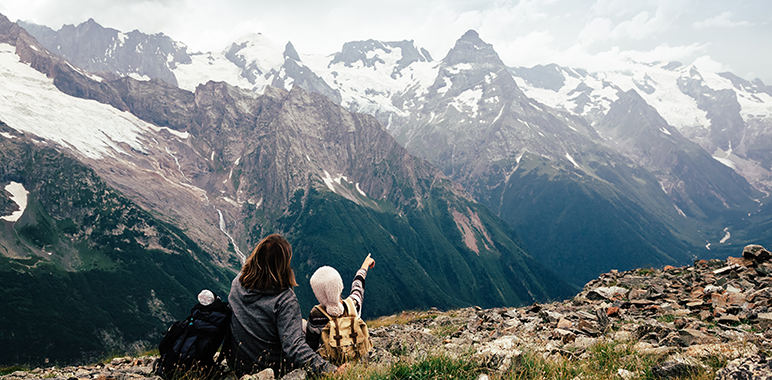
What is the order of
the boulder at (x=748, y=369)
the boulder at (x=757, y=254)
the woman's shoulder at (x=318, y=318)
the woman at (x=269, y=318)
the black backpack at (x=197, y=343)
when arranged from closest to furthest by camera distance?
the boulder at (x=748, y=369) < the woman at (x=269, y=318) < the black backpack at (x=197, y=343) < the woman's shoulder at (x=318, y=318) < the boulder at (x=757, y=254)

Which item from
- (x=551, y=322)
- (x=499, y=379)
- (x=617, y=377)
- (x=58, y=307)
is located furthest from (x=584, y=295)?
(x=58, y=307)

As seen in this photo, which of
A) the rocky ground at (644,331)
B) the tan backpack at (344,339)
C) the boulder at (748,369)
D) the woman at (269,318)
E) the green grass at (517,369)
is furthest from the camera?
the tan backpack at (344,339)

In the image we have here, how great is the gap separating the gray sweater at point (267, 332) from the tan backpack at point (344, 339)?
63 cm

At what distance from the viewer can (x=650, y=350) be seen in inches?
333

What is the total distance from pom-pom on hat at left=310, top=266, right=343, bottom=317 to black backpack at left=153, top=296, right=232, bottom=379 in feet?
8.13

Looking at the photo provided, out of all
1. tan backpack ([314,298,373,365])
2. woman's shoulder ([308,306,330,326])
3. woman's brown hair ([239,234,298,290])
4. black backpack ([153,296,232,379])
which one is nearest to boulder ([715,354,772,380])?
tan backpack ([314,298,373,365])

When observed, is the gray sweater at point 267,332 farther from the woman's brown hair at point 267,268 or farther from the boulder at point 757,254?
the boulder at point 757,254

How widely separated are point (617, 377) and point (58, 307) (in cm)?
26697

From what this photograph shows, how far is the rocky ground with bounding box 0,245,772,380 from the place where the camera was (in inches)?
283

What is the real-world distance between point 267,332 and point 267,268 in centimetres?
171

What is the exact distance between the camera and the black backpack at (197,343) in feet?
26.9

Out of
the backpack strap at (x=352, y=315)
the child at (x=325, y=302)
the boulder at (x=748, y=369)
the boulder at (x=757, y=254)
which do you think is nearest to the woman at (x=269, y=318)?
the child at (x=325, y=302)

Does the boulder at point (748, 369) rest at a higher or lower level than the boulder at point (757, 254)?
higher

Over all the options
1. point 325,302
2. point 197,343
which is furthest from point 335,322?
point 197,343
